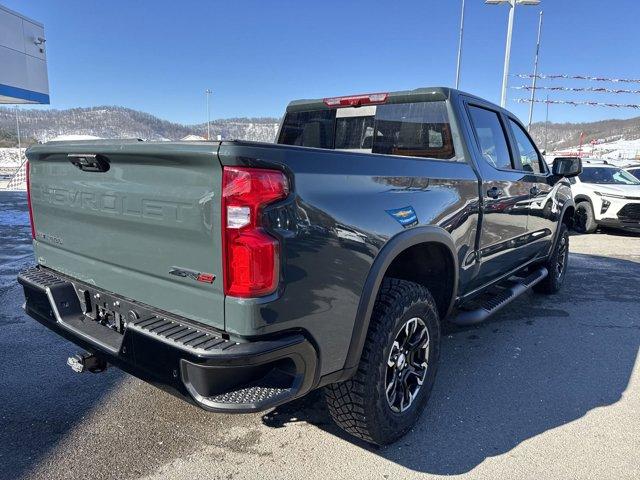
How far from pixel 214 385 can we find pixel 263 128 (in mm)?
3832

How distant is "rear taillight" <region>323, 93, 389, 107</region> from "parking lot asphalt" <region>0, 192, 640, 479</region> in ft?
6.84

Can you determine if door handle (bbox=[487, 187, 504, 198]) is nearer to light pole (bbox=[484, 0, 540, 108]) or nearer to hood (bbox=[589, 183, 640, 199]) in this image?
hood (bbox=[589, 183, 640, 199])

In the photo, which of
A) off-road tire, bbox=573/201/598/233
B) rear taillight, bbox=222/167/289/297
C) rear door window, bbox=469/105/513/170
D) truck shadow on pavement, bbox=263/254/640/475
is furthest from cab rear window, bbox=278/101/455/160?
off-road tire, bbox=573/201/598/233

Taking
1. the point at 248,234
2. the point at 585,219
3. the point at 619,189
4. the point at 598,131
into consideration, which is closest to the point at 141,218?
the point at 248,234

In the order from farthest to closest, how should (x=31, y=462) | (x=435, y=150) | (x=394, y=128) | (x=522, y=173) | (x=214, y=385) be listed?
(x=522, y=173)
(x=394, y=128)
(x=435, y=150)
(x=31, y=462)
(x=214, y=385)

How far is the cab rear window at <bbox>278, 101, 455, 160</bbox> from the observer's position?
326cm

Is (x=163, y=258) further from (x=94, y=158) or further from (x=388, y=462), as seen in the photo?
(x=388, y=462)

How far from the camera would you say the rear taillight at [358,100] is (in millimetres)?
3539

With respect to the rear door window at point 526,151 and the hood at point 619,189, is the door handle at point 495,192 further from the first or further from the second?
the hood at point 619,189

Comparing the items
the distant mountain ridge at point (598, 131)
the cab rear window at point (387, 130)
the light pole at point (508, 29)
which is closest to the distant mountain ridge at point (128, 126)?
the distant mountain ridge at point (598, 131)

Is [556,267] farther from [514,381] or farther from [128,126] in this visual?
[128,126]

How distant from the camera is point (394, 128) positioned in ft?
11.4

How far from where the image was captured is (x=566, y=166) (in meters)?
4.61

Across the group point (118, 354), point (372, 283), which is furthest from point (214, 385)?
point (372, 283)
